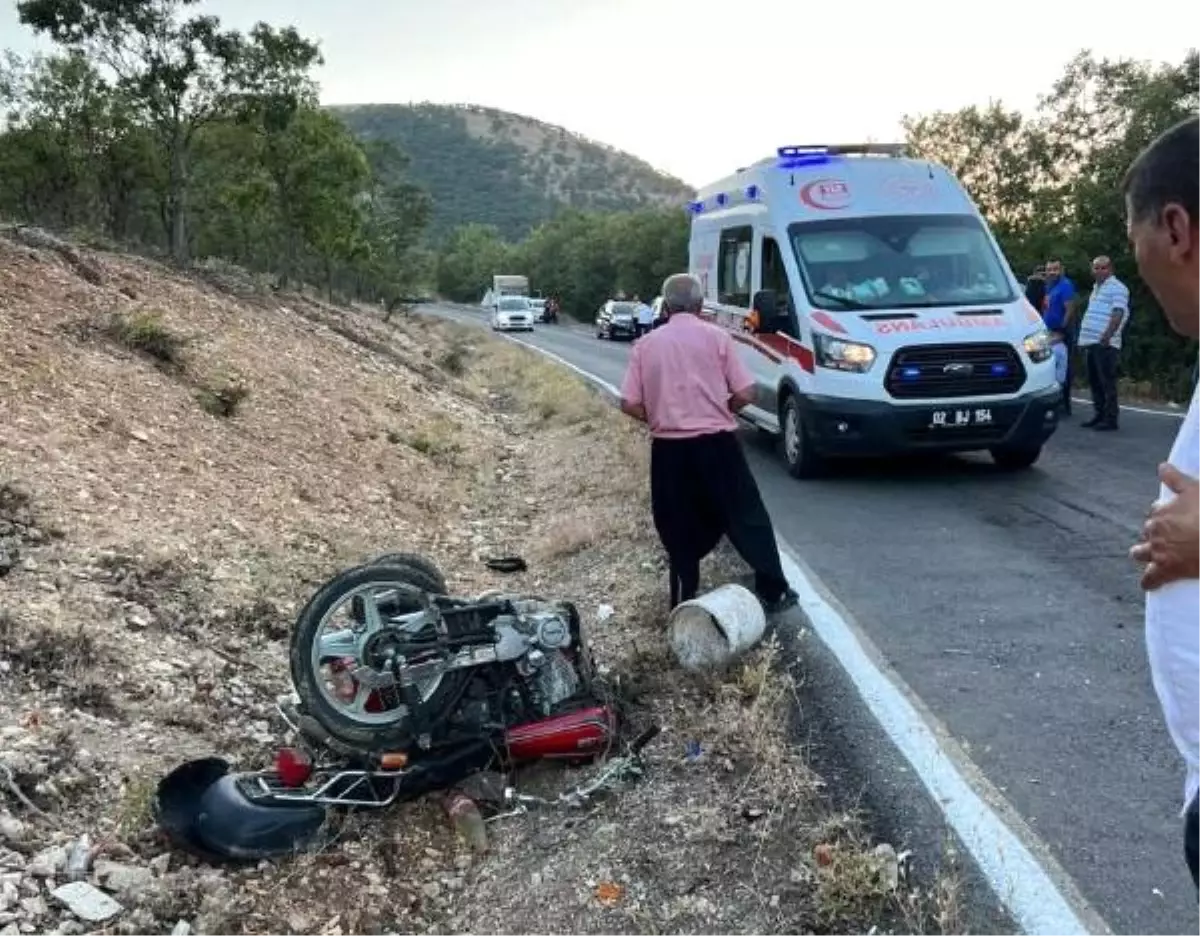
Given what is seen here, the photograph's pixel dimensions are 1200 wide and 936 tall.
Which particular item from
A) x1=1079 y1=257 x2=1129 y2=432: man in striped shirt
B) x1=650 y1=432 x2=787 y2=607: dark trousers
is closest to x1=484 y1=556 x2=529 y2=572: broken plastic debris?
x1=650 y1=432 x2=787 y2=607: dark trousers

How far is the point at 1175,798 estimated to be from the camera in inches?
150

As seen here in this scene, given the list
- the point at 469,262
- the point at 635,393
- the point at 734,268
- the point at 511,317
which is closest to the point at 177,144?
the point at 734,268

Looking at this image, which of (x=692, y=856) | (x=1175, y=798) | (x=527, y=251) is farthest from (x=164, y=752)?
(x=527, y=251)

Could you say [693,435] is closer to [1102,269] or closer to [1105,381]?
[1105,381]

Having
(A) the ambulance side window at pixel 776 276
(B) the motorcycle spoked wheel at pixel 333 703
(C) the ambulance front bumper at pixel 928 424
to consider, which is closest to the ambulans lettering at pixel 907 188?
(A) the ambulance side window at pixel 776 276

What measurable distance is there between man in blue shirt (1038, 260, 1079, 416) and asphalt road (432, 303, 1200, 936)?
8.85 ft

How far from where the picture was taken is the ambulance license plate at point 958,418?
9031 millimetres

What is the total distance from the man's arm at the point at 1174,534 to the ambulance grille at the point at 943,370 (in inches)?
293

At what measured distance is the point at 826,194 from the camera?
10.2 meters

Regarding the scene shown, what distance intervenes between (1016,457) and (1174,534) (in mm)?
8437

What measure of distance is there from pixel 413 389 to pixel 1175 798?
13577 mm

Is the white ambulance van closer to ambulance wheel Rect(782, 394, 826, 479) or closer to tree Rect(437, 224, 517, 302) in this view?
ambulance wheel Rect(782, 394, 826, 479)

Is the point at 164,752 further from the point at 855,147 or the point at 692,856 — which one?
the point at 855,147

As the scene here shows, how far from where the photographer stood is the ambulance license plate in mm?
9031
